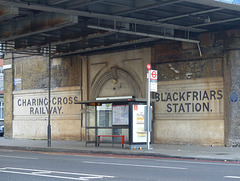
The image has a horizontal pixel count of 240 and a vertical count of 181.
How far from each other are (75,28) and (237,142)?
9.90 meters

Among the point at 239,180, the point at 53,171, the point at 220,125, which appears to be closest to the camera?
the point at 239,180

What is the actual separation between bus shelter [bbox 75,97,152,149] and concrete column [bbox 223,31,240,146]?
13.9ft

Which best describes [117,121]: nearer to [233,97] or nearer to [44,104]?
[233,97]

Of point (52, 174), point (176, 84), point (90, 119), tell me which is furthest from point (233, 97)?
point (52, 174)

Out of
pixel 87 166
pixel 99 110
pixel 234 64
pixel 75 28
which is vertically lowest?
pixel 87 166

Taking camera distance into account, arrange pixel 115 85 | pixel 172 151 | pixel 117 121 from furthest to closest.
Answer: pixel 115 85
pixel 117 121
pixel 172 151

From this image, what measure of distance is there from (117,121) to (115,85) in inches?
241

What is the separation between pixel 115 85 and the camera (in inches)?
1199

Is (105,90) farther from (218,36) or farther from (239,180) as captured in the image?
(239,180)

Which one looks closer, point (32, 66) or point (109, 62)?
point (109, 62)

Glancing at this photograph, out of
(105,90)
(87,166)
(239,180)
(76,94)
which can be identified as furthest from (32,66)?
(239,180)

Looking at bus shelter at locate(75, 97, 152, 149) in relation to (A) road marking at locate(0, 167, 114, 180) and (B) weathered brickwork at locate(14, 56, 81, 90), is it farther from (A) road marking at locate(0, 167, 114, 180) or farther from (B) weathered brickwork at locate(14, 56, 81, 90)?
(A) road marking at locate(0, 167, 114, 180)

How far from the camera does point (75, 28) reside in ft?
83.0

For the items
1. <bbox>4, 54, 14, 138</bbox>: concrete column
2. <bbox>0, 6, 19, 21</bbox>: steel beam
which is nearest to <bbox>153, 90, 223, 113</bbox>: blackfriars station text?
<bbox>0, 6, 19, 21</bbox>: steel beam
